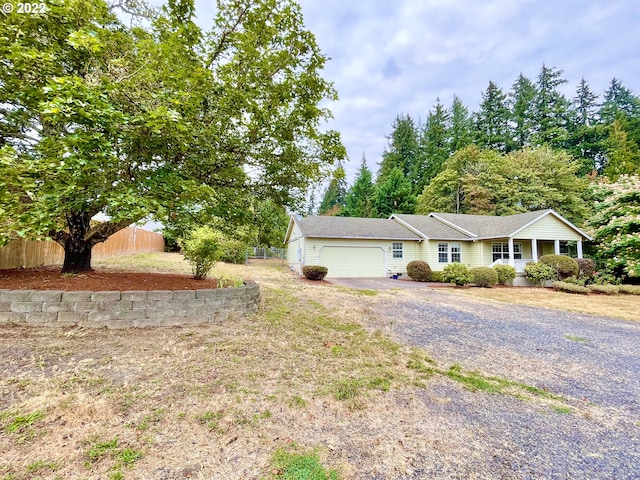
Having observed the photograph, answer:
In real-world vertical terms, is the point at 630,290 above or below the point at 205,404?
below

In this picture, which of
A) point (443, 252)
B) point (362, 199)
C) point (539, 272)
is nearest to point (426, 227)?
point (443, 252)

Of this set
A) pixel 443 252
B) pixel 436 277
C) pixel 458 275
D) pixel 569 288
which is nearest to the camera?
pixel 569 288

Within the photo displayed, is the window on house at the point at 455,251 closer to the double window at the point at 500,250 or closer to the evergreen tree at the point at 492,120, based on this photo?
the double window at the point at 500,250

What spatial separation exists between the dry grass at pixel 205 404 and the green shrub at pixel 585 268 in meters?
15.2

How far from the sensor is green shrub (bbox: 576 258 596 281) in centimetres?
1400

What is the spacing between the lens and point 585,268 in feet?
46.7

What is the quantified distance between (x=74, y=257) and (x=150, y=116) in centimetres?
399

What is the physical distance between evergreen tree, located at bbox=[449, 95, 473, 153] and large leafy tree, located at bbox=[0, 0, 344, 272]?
101 ft

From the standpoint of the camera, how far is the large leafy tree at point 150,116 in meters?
3.80

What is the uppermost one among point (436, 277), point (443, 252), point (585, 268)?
point (443, 252)

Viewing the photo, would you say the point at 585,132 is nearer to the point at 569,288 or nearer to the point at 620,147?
the point at 620,147

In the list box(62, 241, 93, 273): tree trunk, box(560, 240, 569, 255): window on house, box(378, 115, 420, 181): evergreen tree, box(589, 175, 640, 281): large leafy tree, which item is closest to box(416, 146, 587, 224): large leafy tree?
box(560, 240, 569, 255): window on house

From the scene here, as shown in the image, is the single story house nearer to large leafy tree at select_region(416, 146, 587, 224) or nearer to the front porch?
the front porch

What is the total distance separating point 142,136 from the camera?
4.46 metres
